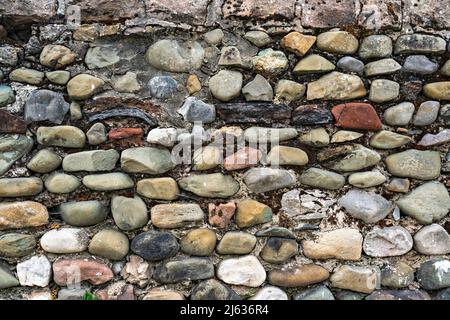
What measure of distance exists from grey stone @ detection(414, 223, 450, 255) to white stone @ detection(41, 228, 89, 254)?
1242 millimetres

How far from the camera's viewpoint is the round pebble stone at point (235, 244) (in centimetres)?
204

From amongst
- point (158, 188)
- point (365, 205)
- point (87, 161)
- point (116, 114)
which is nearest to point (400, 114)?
point (365, 205)

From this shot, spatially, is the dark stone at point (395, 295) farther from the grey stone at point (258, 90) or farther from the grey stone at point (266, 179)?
the grey stone at point (258, 90)

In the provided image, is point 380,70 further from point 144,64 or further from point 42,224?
point 42,224

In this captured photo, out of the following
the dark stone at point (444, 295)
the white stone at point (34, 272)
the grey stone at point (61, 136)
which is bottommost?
the dark stone at point (444, 295)

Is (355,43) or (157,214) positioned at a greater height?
(355,43)

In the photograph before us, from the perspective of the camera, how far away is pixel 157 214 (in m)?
2.03

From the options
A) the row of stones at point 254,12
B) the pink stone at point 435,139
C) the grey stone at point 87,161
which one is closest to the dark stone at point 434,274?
the pink stone at point 435,139

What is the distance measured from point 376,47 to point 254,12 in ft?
1.57

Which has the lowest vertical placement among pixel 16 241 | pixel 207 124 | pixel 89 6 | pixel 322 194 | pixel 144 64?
pixel 16 241

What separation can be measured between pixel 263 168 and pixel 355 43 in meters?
0.59

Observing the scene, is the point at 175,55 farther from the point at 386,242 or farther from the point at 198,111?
the point at 386,242

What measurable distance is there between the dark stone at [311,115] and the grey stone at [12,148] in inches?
39.1

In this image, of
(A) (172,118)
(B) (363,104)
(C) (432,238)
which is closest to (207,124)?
(A) (172,118)
